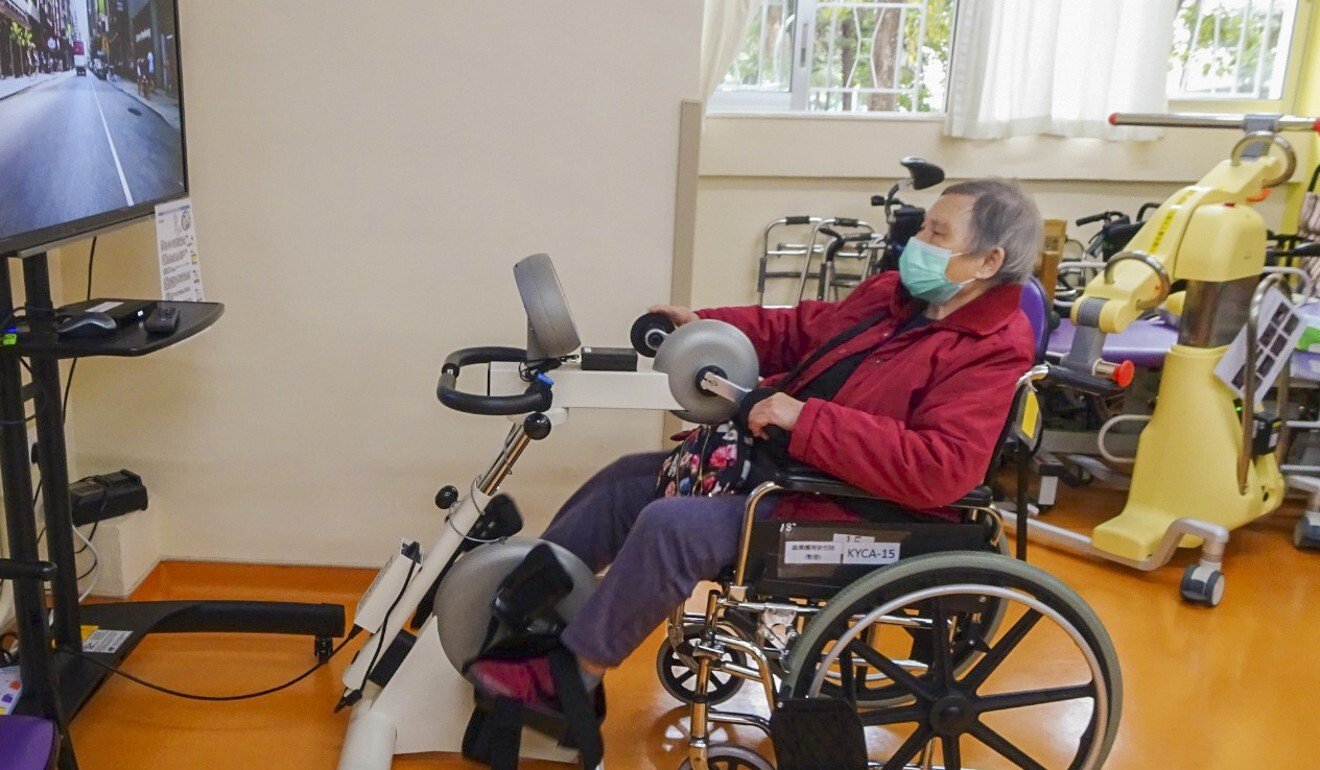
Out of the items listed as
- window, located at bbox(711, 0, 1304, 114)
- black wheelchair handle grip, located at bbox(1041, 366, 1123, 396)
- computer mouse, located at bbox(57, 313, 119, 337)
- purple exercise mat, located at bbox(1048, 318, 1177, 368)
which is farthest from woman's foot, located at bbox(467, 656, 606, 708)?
window, located at bbox(711, 0, 1304, 114)

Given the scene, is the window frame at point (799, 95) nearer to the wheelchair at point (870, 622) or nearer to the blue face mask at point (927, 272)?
the blue face mask at point (927, 272)

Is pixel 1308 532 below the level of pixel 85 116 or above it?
below

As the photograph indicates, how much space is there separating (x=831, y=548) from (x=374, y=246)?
133cm

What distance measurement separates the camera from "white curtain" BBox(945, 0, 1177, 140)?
379 cm

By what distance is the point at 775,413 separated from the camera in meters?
1.70

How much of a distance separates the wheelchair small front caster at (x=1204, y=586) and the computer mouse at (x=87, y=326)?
102 inches

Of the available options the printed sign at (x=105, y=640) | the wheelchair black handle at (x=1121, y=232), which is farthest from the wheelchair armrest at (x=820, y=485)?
the wheelchair black handle at (x=1121, y=232)

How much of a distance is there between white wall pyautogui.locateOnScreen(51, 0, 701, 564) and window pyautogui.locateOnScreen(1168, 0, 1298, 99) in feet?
8.72

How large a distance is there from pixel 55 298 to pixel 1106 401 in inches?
127

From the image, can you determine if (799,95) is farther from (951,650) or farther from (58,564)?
(58,564)

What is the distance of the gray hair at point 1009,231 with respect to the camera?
5.98 feet

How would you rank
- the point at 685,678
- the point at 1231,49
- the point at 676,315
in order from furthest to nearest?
1. the point at 1231,49
2. the point at 685,678
3. the point at 676,315

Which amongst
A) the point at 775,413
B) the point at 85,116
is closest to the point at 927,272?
the point at 775,413

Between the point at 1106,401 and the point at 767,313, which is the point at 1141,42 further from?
the point at 767,313
